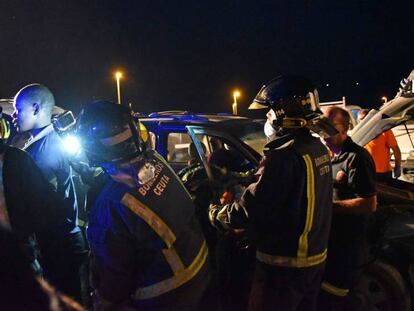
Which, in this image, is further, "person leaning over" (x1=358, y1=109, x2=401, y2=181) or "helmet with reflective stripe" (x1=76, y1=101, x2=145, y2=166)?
"person leaning over" (x1=358, y1=109, x2=401, y2=181)

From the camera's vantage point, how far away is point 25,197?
2.73 meters

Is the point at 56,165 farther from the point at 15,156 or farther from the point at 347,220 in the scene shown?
the point at 347,220

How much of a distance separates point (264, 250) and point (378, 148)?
Answer: 4278mm

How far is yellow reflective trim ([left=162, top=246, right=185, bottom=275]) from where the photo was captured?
2004 mm

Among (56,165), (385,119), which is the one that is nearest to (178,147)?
(56,165)

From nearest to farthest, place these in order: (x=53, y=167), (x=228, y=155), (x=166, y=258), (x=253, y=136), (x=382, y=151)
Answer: (x=166, y=258)
(x=53, y=167)
(x=228, y=155)
(x=253, y=136)
(x=382, y=151)

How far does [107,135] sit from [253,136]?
2.81 meters

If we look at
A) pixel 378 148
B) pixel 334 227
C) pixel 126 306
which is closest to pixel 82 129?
pixel 126 306

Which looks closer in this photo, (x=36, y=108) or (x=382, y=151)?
(x=36, y=108)

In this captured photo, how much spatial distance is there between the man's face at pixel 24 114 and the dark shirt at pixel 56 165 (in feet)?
0.85

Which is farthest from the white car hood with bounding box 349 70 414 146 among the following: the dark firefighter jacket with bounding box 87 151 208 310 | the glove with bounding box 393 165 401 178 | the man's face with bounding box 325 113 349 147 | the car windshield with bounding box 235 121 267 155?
the dark firefighter jacket with bounding box 87 151 208 310

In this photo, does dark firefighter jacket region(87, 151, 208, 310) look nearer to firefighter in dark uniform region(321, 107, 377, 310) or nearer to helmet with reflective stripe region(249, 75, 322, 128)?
helmet with reflective stripe region(249, 75, 322, 128)

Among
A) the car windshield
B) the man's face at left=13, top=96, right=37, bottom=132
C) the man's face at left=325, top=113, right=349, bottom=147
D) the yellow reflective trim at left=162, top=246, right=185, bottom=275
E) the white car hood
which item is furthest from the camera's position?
the white car hood

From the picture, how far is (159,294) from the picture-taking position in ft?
6.63
